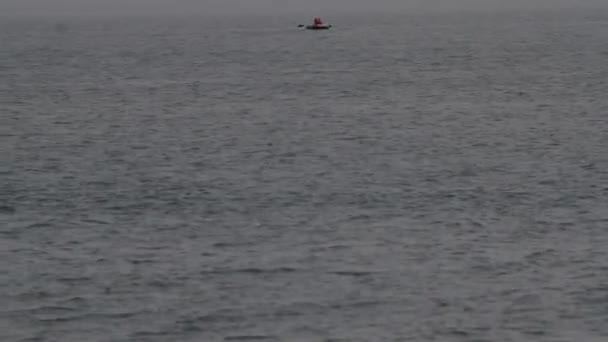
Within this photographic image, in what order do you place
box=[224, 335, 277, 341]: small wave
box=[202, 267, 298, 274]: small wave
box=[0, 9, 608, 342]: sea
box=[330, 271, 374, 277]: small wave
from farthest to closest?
box=[202, 267, 298, 274]: small wave, box=[330, 271, 374, 277]: small wave, box=[0, 9, 608, 342]: sea, box=[224, 335, 277, 341]: small wave

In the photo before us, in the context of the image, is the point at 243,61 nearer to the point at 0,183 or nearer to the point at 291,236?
the point at 0,183

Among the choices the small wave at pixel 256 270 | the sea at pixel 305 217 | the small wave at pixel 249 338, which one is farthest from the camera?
the small wave at pixel 256 270

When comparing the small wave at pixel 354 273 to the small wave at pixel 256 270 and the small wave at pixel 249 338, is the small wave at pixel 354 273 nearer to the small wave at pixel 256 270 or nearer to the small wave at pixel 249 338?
the small wave at pixel 256 270

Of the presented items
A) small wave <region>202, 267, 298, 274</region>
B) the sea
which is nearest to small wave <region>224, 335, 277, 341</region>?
the sea

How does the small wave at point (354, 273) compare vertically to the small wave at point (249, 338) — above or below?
below

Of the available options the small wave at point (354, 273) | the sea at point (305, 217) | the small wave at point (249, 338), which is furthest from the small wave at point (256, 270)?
the small wave at point (249, 338)

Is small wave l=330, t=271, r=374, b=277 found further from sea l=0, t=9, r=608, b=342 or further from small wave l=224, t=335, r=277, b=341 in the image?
small wave l=224, t=335, r=277, b=341

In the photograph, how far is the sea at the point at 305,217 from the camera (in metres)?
29.1

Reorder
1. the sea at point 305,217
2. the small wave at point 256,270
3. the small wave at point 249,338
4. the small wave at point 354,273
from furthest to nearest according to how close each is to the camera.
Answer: the small wave at point 256,270 → the small wave at point 354,273 → the sea at point 305,217 → the small wave at point 249,338

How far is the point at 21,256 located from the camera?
1389 inches

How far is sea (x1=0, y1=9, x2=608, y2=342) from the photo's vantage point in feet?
95.6

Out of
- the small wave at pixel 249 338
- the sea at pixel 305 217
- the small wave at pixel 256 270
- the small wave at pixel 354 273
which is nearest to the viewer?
the small wave at pixel 249 338

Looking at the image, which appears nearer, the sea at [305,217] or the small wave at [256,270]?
the sea at [305,217]

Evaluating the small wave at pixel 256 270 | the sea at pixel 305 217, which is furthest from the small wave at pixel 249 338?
the small wave at pixel 256 270
